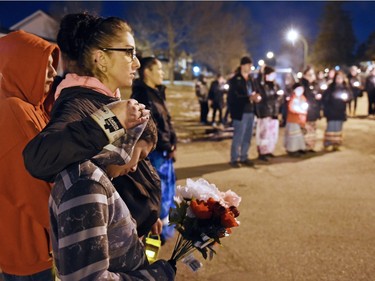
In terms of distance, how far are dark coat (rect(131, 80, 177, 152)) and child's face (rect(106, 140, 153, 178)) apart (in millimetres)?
2443

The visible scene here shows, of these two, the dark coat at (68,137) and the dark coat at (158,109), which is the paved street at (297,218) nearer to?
the dark coat at (158,109)

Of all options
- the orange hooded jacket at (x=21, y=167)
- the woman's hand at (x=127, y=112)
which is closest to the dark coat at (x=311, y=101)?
the orange hooded jacket at (x=21, y=167)

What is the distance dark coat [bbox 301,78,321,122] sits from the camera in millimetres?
8977

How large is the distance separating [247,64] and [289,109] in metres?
1.79

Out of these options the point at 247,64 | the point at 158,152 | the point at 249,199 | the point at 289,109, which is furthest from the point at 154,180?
the point at 289,109

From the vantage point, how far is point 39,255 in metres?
1.89

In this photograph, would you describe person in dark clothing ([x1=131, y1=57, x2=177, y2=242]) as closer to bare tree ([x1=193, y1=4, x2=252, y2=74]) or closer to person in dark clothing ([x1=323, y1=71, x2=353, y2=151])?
person in dark clothing ([x1=323, y1=71, x2=353, y2=151])

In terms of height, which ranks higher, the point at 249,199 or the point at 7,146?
the point at 7,146

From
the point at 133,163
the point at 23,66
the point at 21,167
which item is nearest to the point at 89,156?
the point at 133,163

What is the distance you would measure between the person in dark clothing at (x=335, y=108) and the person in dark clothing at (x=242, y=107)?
8.42 feet

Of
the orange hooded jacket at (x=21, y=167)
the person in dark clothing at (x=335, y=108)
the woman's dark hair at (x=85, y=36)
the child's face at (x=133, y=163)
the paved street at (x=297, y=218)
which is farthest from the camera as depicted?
the person in dark clothing at (x=335, y=108)

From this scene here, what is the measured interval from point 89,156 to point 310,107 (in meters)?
8.53

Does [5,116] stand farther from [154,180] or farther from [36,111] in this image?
[154,180]

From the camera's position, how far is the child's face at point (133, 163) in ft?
4.75
